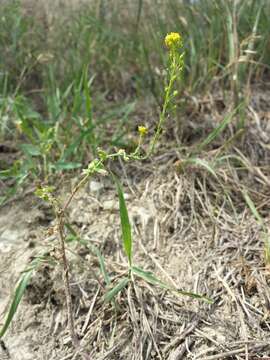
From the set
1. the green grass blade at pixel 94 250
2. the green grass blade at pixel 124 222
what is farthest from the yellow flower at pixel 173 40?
the green grass blade at pixel 94 250

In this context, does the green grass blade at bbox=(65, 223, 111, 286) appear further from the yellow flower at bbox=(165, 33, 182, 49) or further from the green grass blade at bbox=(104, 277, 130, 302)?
the yellow flower at bbox=(165, 33, 182, 49)

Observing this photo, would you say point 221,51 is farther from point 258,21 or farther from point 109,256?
point 109,256

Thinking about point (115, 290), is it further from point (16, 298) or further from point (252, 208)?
point (252, 208)

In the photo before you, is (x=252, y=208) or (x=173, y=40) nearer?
(x=173, y=40)

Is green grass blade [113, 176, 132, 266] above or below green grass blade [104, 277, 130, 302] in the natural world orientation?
above

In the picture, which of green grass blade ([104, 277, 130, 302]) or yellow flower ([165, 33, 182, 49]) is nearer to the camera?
yellow flower ([165, 33, 182, 49])

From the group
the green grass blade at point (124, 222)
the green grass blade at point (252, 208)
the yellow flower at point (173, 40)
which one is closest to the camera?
the yellow flower at point (173, 40)

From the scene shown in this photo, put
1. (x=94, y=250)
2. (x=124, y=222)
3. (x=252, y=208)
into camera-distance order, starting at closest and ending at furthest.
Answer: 1. (x=124, y=222)
2. (x=94, y=250)
3. (x=252, y=208)

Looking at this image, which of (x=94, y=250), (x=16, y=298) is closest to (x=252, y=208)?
(x=94, y=250)

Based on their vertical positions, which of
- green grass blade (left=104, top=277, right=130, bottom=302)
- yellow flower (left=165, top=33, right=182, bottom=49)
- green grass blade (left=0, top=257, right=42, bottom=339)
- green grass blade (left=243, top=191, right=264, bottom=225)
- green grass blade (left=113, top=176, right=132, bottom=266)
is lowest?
green grass blade (left=243, top=191, right=264, bottom=225)

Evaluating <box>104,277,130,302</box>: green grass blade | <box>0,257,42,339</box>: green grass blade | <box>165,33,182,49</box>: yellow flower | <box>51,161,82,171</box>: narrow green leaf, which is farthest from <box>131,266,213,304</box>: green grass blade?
<box>165,33,182,49</box>: yellow flower

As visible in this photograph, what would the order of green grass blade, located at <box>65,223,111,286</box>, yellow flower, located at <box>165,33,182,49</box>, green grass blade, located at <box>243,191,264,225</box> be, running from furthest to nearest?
green grass blade, located at <box>243,191,264,225</box> < green grass blade, located at <box>65,223,111,286</box> < yellow flower, located at <box>165,33,182,49</box>

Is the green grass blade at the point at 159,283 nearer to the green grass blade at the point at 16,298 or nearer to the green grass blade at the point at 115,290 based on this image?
the green grass blade at the point at 115,290
